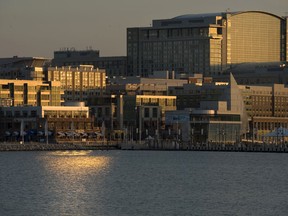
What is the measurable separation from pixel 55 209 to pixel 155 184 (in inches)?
1285

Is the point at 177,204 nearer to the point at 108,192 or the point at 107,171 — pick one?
the point at 108,192

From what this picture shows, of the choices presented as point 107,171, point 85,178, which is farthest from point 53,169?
point 85,178

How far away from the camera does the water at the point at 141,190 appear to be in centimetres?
12150

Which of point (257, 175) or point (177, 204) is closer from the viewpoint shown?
point (177, 204)

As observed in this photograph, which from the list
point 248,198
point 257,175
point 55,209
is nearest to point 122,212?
point 55,209

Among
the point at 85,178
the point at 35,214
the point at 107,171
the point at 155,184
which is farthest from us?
the point at 107,171

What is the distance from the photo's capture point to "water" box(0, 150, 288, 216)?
122m

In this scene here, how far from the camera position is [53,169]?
18175 cm

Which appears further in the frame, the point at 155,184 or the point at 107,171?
the point at 107,171

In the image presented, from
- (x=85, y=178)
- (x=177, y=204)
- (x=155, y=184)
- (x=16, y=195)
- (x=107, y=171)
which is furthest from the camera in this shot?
(x=107, y=171)

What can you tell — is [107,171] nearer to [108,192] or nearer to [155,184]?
[155,184]

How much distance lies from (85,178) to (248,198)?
35404 mm

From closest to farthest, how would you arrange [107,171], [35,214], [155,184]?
[35,214] → [155,184] → [107,171]

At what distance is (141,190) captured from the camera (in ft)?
467
